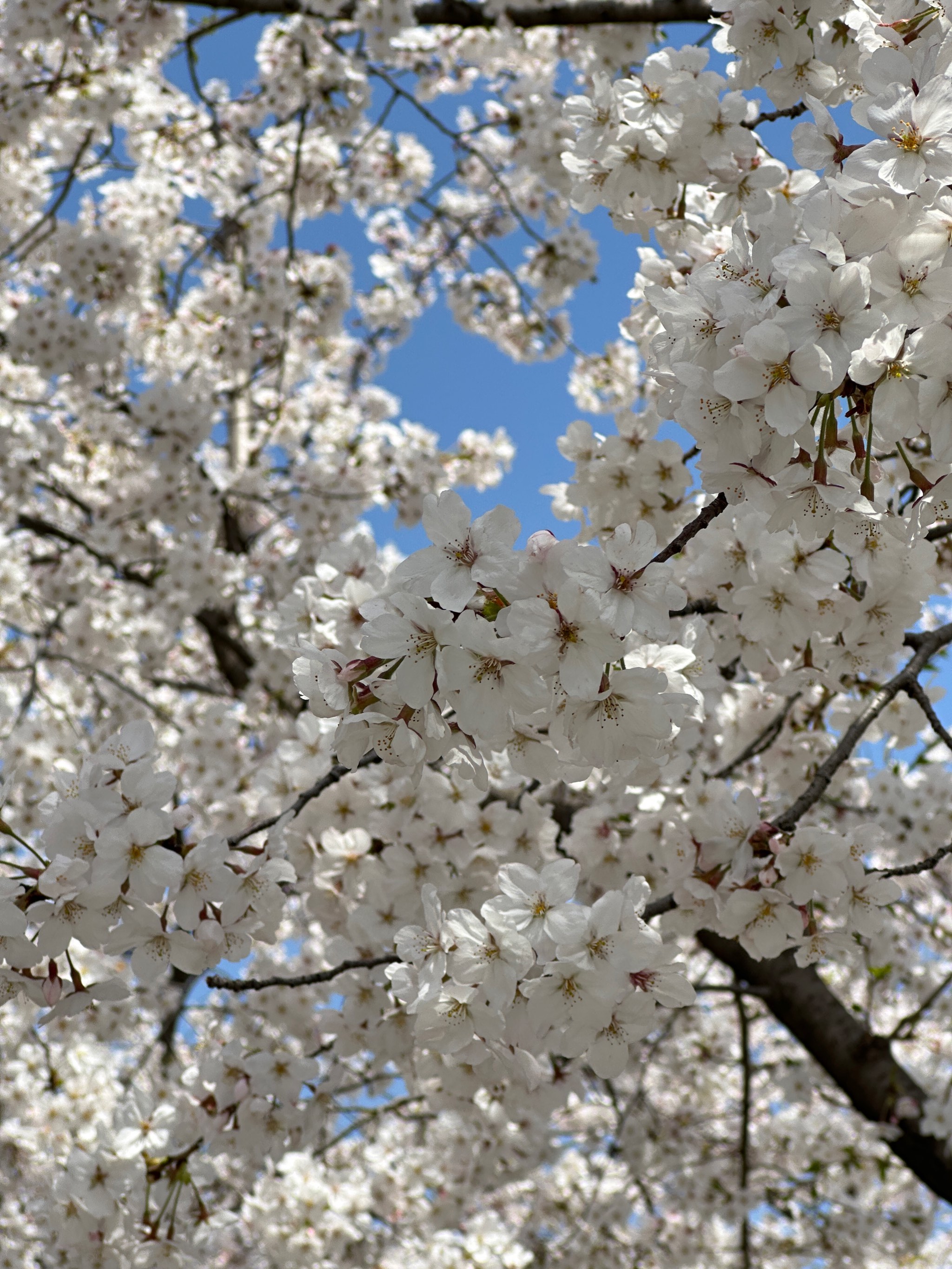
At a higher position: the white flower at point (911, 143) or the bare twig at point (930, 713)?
the white flower at point (911, 143)

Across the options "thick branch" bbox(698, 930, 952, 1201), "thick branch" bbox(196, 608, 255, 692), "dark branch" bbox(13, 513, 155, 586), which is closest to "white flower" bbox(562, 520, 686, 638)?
"thick branch" bbox(698, 930, 952, 1201)

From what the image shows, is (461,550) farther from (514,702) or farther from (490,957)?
(490,957)

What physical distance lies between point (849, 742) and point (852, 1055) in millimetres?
2117

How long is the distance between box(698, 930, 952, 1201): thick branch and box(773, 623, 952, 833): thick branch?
59.4 inches

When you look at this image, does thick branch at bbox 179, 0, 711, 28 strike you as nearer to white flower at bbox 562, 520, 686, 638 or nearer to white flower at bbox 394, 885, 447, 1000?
white flower at bbox 562, 520, 686, 638

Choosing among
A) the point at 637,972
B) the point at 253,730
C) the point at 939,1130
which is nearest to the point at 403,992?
the point at 637,972

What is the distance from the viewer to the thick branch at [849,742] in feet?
5.92

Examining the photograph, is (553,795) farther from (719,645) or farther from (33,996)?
(33,996)

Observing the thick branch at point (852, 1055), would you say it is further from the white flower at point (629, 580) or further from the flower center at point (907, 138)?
the flower center at point (907, 138)

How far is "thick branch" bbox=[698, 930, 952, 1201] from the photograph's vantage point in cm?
330

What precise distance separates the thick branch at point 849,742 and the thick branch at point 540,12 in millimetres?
2582

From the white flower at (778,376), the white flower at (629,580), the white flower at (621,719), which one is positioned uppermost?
the white flower at (778,376)

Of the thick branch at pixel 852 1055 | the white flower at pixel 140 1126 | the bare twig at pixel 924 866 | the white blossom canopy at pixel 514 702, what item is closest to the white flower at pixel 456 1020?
the white blossom canopy at pixel 514 702

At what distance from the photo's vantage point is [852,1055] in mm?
3402
